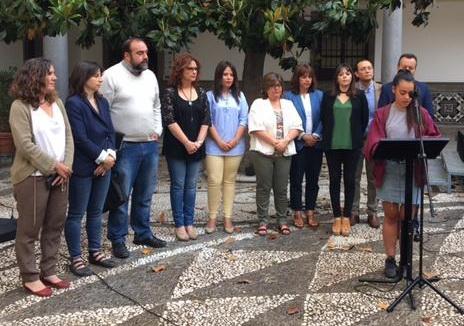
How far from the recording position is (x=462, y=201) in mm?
8039

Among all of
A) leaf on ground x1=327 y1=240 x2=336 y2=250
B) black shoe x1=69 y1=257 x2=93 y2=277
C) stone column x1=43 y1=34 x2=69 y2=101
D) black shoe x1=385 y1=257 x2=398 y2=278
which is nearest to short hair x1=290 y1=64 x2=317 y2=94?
leaf on ground x1=327 y1=240 x2=336 y2=250

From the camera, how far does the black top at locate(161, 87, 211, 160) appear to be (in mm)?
5934

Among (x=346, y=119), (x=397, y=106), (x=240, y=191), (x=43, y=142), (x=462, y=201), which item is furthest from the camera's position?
(x=240, y=191)

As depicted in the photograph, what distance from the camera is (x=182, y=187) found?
6.09m

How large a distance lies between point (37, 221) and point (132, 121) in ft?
4.20

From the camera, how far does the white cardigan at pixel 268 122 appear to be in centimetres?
627

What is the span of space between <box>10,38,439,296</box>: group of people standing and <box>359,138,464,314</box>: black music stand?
179mm

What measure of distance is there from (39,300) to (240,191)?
4.50 metres

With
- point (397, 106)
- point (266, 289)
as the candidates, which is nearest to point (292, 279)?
point (266, 289)

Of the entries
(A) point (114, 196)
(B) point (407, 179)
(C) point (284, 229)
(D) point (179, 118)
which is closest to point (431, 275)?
(B) point (407, 179)

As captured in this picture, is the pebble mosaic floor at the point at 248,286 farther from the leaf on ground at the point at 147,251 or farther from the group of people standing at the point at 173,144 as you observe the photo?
the group of people standing at the point at 173,144

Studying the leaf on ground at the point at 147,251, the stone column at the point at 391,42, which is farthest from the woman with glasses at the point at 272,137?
the stone column at the point at 391,42

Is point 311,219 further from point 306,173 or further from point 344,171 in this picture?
point 344,171

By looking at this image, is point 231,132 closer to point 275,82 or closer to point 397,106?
point 275,82
